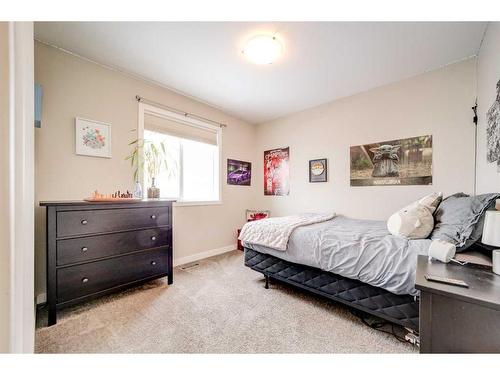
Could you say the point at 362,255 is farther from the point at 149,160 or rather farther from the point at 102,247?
the point at 149,160

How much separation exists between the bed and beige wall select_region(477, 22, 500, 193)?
0.90m

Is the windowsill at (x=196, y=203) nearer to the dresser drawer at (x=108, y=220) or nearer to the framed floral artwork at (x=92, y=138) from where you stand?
the dresser drawer at (x=108, y=220)

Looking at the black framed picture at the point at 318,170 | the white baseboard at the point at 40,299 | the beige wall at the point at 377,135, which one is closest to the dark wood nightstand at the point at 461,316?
the beige wall at the point at 377,135

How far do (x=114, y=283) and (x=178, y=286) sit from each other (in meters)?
0.63

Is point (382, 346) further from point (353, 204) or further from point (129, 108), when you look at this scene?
point (129, 108)

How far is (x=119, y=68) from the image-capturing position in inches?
92.8

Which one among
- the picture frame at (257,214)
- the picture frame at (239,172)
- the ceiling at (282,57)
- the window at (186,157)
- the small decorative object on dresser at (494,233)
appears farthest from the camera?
the picture frame at (257,214)

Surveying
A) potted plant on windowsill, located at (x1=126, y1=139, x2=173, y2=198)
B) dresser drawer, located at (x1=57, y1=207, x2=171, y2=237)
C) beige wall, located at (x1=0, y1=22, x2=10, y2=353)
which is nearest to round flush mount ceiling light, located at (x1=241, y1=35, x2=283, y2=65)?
potted plant on windowsill, located at (x1=126, y1=139, x2=173, y2=198)

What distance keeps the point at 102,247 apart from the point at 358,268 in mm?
2132

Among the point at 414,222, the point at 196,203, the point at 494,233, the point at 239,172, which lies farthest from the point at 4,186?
the point at 239,172

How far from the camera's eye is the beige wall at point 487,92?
1.54m

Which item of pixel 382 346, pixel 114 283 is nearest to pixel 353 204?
pixel 382 346

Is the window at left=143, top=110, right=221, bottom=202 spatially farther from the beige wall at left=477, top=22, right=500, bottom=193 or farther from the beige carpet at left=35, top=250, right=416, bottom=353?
the beige wall at left=477, top=22, right=500, bottom=193

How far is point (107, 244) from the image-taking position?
183cm
